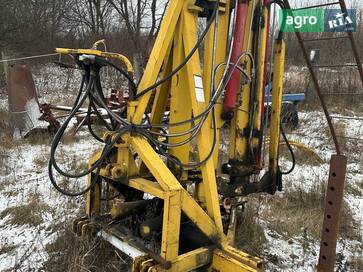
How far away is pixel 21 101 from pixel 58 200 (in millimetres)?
4242

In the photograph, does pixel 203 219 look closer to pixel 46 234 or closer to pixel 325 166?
pixel 46 234

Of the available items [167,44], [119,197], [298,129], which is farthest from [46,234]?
[298,129]

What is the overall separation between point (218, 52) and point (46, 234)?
7.69ft

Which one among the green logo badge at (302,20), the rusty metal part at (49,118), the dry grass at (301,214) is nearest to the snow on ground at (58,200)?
the dry grass at (301,214)

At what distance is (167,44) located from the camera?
306 cm

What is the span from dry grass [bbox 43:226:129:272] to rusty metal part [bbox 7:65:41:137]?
5.14 meters

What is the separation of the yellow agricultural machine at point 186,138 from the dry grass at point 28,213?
1.01 meters

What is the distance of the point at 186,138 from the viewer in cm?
329

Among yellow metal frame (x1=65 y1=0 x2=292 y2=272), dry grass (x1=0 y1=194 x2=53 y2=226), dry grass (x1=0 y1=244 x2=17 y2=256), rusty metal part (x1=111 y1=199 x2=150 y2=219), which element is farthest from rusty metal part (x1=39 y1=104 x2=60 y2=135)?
rusty metal part (x1=111 y1=199 x2=150 y2=219)

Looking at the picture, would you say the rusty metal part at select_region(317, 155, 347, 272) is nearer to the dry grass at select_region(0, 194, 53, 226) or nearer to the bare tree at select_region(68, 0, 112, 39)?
the dry grass at select_region(0, 194, 53, 226)

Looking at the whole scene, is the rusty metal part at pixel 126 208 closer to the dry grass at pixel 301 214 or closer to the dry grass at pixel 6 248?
the dry grass at pixel 6 248

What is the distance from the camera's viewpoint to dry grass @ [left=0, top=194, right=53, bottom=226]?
13.8 ft

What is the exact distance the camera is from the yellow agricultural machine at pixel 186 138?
9.36 feet

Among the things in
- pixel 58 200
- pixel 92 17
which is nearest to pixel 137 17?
pixel 92 17
